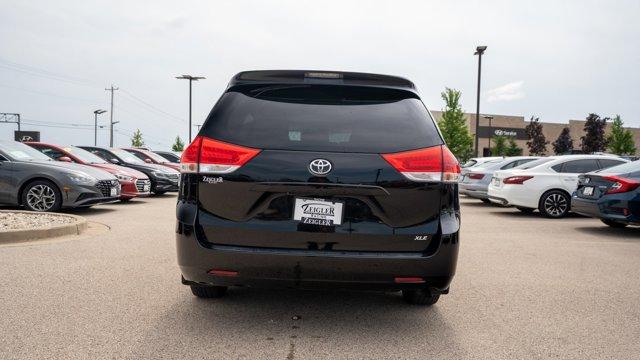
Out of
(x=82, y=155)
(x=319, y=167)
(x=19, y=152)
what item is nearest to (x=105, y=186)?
(x=19, y=152)

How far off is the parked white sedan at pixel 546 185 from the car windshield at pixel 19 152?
33.0ft

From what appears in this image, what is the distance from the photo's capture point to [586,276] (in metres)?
6.00

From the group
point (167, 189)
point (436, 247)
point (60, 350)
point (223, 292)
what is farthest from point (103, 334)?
point (167, 189)

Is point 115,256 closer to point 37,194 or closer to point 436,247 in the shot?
point 436,247

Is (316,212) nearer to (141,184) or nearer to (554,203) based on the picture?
(554,203)

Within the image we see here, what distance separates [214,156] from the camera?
12.0ft

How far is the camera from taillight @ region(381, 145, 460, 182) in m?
3.61

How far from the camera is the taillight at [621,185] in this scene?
364 inches

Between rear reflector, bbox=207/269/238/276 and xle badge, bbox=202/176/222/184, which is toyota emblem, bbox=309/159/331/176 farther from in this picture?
rear reflector, bbox=207/269/238/276

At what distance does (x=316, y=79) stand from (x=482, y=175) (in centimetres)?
1277

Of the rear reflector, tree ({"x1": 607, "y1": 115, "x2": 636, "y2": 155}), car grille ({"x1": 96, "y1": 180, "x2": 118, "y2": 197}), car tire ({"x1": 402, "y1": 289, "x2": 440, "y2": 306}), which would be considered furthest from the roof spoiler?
tree ({"x1": 607, "y1": 115, "x2": 636, "y2": 155})

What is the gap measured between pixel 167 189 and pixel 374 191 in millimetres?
14014

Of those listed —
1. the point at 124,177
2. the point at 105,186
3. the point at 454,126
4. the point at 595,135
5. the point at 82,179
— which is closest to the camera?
the point at 82,179

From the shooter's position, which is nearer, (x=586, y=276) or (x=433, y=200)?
(x=433, y=200)
